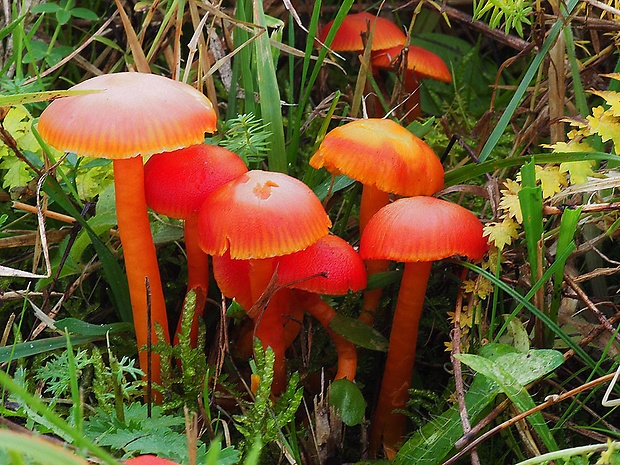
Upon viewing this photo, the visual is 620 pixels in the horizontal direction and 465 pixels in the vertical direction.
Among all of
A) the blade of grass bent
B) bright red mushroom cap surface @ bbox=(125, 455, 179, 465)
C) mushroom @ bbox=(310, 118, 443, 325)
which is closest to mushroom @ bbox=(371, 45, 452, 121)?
the blade of grass bent

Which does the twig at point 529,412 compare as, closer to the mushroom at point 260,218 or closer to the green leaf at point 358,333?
the green leaf at point 358,333

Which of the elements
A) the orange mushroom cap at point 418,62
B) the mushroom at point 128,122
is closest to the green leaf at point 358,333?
the mushroom at point 128,122

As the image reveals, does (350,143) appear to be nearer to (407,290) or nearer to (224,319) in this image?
(407,290)

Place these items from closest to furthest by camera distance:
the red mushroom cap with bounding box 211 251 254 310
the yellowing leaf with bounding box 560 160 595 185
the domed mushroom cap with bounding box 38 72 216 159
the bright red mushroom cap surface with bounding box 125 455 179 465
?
the bright red mushroom cap surface with bounding box 125 455 179 465, the domed mushroom cap with bounding box 38 72 216 159, the yellowing leaf with bounding box 560 160 595 185, the red mushroom cap with bounding box 211 251 254 310

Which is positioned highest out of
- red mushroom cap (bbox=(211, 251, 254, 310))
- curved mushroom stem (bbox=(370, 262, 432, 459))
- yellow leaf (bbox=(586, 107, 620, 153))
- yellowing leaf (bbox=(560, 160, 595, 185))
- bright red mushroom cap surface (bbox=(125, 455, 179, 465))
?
yellow leaf (bbox=(586, 107, 620, 153))

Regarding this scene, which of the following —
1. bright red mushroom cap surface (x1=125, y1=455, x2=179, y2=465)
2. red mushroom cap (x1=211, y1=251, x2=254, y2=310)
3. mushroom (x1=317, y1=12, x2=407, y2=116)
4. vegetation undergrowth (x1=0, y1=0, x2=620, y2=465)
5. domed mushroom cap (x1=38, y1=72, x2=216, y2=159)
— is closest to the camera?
bright red mushroom cap surface (x1=125, y1=455, x2=179, y2=465)

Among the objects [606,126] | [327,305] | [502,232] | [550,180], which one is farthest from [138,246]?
[606,126]

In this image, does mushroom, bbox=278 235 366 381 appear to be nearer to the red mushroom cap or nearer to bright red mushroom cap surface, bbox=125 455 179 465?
the red mushroom cap
